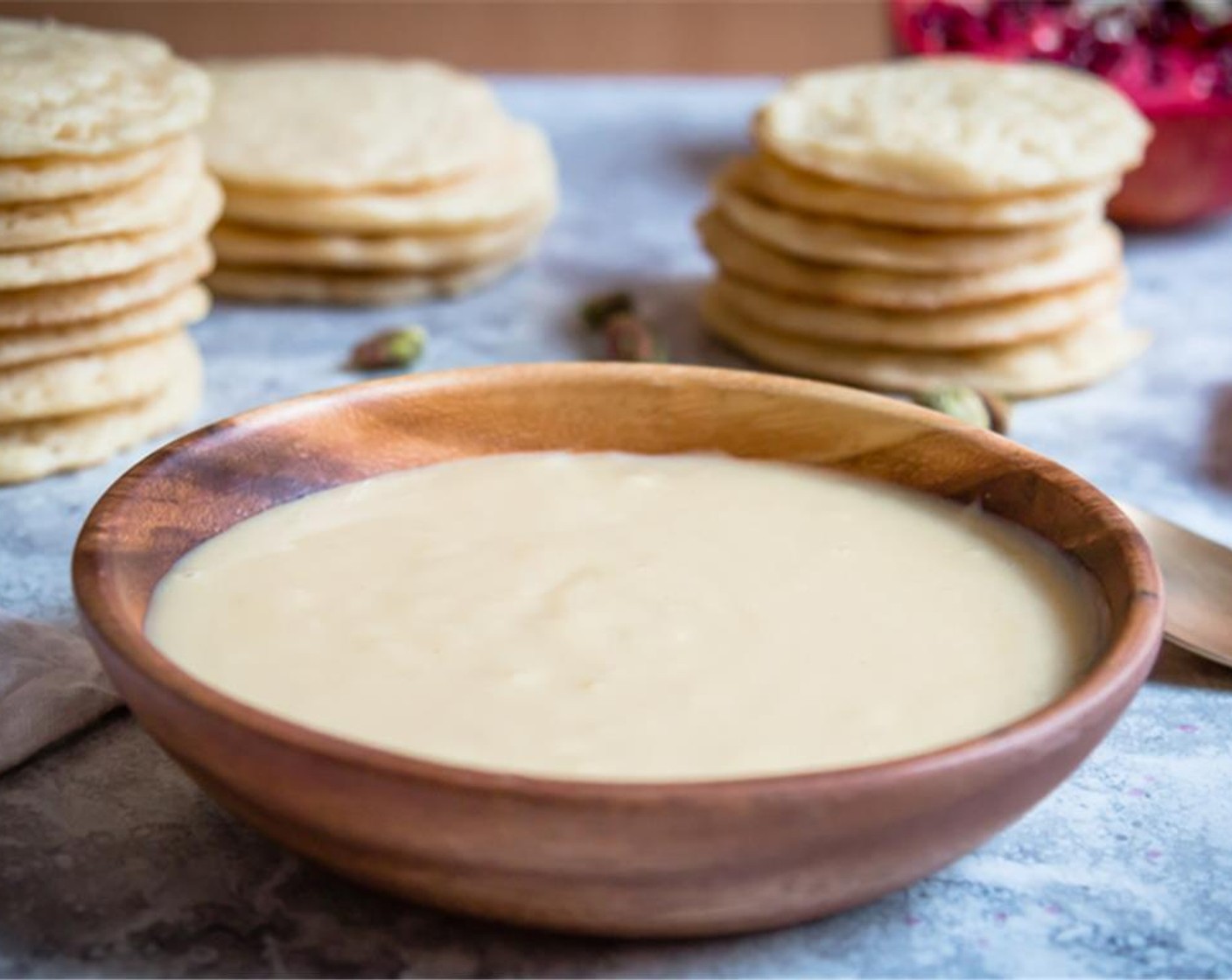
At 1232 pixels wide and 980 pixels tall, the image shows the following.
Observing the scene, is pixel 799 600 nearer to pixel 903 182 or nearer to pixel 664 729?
pixel 664 729

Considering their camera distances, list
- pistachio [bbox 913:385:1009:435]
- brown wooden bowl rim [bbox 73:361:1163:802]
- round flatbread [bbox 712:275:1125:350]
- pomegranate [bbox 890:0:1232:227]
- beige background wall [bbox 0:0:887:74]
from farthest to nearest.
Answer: beige background wall [bbox 0:0:887:74] → pomegranate [bbox 890:0:1232:227] → round flatbread [bbox 712:275:1125:350] → pistachio [bbox 913:385:1009:435] → brown wooden bowl rim [bbox 73:361:1163:802]

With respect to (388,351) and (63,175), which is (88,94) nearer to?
(63,175)

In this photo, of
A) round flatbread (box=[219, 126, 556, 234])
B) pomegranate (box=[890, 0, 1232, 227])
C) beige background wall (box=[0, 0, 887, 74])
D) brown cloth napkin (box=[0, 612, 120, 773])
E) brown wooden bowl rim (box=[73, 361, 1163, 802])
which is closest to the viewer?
brown wooden bowl rim (box=[73, 361, 1163, 802])

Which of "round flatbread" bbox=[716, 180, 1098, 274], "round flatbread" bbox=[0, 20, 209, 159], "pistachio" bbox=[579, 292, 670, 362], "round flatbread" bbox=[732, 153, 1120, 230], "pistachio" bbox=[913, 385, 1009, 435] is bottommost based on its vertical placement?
"pistachio" bbox=[579, 292, 670, 362]

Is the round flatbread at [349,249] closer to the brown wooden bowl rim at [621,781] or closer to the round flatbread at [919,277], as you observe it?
the round flatbread at [919,277]

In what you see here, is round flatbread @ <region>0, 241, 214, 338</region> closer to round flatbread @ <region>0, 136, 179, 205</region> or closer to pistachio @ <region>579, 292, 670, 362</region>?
round flatbread @ <region>0, 136, 179, 205</region>

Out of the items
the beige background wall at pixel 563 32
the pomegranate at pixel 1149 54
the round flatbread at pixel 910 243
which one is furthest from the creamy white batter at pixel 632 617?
the beige background wall at pixel 563 32

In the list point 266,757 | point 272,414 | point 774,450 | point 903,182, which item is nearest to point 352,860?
point 266,757

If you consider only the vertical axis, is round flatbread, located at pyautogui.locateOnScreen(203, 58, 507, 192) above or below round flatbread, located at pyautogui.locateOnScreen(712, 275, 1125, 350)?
above

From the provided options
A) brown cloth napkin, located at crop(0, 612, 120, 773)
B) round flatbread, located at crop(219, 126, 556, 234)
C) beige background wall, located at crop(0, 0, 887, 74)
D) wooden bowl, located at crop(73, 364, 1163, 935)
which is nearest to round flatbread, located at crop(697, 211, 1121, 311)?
round flatbread, located at crop(219, 126, 556, 234)
